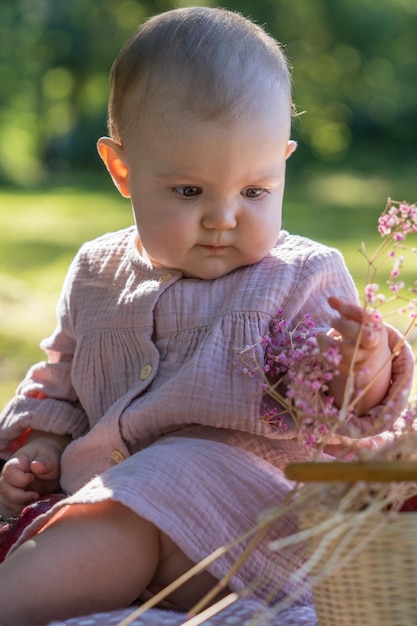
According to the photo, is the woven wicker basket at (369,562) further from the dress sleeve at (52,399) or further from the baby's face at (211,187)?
the dress sleeve at (52,399)

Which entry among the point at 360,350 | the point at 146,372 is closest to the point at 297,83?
the point at 146,372

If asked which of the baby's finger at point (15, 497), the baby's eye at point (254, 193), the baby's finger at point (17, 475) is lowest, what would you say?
the baby's finger at point (15, 497)

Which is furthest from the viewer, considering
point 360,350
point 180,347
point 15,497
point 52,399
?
point 52,399

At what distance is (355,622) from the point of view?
1.38 m

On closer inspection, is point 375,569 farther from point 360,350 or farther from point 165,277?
point 165,277

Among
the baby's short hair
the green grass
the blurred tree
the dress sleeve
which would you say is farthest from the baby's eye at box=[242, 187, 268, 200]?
the blurred tree

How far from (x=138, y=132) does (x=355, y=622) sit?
99 centimetres

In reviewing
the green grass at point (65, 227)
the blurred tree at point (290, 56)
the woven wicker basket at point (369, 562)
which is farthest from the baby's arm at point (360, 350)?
the blurred tree at point (290, 56)

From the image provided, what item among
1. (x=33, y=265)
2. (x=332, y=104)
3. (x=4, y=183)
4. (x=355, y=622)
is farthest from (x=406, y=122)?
(x=355, y=622)

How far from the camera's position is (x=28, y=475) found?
83.0 inches

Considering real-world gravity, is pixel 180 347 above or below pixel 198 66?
below

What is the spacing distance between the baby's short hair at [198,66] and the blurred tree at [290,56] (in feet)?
44.8

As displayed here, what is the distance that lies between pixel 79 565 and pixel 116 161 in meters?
0.81

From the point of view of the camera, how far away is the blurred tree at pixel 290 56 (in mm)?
16109
